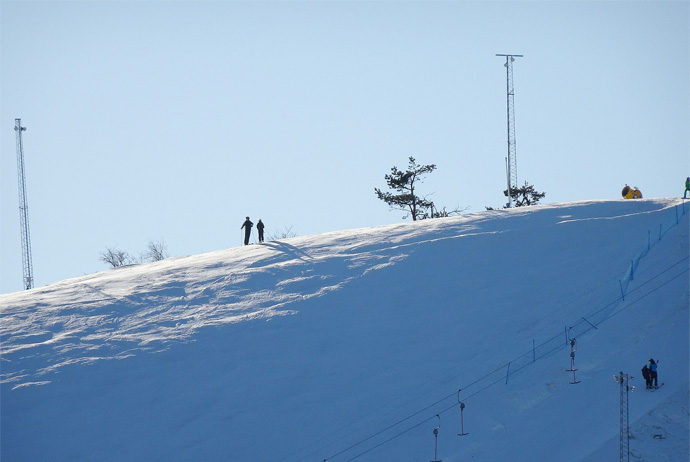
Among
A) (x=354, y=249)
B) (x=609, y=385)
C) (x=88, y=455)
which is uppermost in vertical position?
(x=354, y=249)

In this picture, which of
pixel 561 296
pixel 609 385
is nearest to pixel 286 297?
pixel 561 296

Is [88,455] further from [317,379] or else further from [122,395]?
[317,379]

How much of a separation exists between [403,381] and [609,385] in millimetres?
6183

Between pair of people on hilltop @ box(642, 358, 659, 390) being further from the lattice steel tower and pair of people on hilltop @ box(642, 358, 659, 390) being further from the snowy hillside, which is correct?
the lattice steel tower

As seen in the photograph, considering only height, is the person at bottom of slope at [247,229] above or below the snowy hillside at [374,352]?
above

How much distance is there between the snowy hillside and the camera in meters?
25.6

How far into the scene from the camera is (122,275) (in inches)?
1654

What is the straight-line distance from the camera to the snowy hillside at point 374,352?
84.0ft

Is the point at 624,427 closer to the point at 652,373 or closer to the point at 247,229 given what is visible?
the point at 652,373

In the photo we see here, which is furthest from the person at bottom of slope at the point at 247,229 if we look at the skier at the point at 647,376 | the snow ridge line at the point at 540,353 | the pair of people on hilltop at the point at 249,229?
the skier at the point at 647,376

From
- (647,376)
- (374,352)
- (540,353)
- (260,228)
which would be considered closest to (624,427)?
(647,376)

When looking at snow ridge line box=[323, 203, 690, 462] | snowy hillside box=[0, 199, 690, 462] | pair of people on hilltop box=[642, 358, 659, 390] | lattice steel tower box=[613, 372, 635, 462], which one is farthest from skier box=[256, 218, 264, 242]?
lattice steel tower box=[613, 372, 635, 462]

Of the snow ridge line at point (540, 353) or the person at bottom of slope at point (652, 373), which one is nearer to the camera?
the person at bottom of slope at point (652, 373)

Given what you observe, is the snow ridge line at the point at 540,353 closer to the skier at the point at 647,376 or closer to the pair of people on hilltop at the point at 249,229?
the skier at the point at 647,376
